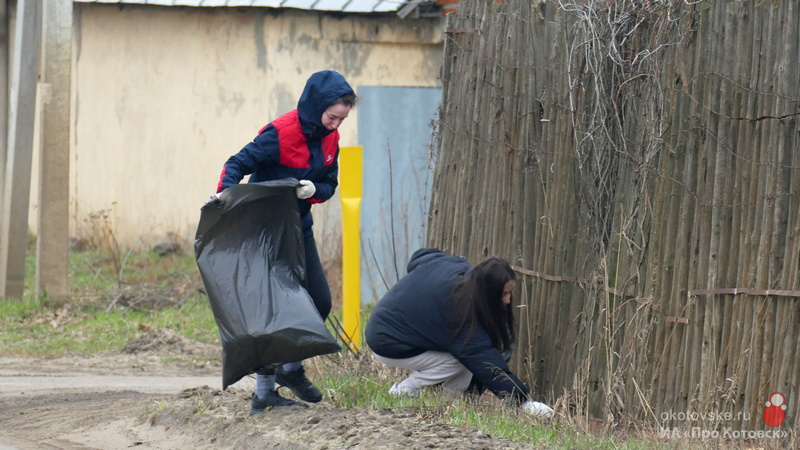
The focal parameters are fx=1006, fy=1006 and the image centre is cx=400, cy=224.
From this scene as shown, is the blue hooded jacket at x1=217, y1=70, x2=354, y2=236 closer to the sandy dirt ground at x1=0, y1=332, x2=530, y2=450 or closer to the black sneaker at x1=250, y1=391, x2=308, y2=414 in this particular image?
the black sneaker at x1=250, y1=391, x2=308, y2=414

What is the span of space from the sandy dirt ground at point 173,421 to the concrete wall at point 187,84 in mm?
5473

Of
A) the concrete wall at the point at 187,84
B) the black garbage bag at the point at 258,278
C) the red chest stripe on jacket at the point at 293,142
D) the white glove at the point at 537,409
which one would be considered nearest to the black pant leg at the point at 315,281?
the black garbage bag at the point at 258,278

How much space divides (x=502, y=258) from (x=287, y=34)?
7.48 meters

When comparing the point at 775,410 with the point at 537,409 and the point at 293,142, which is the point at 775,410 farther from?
the point at 293,142

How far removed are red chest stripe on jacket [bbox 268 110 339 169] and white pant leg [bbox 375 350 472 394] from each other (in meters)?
1.44

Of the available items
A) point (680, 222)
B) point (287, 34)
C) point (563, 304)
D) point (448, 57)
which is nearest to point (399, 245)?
point (287, 34)

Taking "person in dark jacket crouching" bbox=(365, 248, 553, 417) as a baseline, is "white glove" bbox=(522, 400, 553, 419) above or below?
below

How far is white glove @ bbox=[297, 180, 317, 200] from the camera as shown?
5.06m

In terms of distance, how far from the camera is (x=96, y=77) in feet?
43.7

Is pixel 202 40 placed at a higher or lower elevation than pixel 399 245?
higher

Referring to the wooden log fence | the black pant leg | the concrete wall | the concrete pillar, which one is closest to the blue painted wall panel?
the concrete wall

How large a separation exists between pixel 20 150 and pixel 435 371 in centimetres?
591

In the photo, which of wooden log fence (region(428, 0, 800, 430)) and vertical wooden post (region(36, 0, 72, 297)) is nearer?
wooden log fence (region(428, 0, 800, 430))

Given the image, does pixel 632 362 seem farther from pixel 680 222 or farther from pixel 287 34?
pixel 287 34
